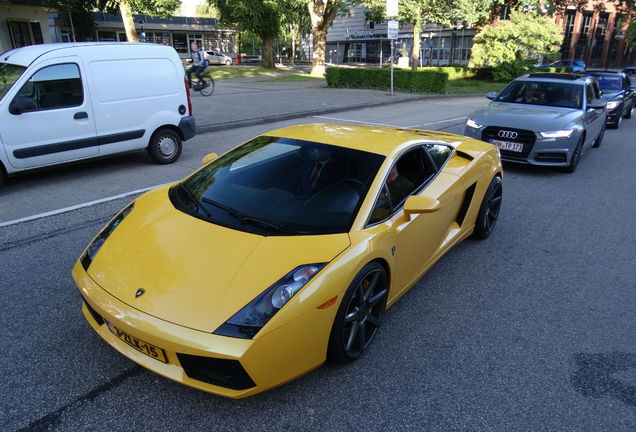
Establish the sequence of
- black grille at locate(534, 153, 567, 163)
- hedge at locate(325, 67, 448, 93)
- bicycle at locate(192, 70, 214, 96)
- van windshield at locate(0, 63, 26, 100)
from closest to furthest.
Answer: van windshield at locate(0, 63, 26, 100) → black grille at locate(534, 153, 567, 163) → bicycle at locate(192, 70, 214, 96) → hedge at locate(325, 67, 448, 93)

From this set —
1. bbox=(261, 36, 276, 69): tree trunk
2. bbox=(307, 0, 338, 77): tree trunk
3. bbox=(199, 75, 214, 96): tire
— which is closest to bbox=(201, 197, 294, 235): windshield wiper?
bbox=(199, 75, 214, 96): tire

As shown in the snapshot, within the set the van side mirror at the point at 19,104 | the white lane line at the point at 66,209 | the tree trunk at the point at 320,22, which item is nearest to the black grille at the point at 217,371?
the white lane line at the point at 66,209

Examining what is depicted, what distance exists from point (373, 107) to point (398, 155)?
13858 mm

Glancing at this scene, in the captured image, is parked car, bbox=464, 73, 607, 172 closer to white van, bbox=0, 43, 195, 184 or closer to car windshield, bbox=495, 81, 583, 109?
car windshield, bbox=495, 81, 583, 109

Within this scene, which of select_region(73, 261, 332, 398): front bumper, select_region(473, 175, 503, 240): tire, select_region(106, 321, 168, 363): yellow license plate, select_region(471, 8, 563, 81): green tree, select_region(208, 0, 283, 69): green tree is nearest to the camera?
select_region(73, 261, 332, 398): front bumper

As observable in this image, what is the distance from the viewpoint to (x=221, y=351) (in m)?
2.07

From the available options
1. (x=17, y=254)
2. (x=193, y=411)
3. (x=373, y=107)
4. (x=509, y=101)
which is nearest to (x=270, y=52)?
(x=373, y=107)

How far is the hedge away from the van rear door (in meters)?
16.8

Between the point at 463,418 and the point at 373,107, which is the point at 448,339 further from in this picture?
the point at 373,107

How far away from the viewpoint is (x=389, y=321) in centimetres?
329

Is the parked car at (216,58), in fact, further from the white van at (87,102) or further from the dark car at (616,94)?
the white van at (87,102)

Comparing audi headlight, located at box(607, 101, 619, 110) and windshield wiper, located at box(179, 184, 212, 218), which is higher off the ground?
windshield wiper, located at box(179, 184, 212, 218)

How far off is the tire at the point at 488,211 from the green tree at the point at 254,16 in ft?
86.9

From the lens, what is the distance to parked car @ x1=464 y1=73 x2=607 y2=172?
24.2 ft
